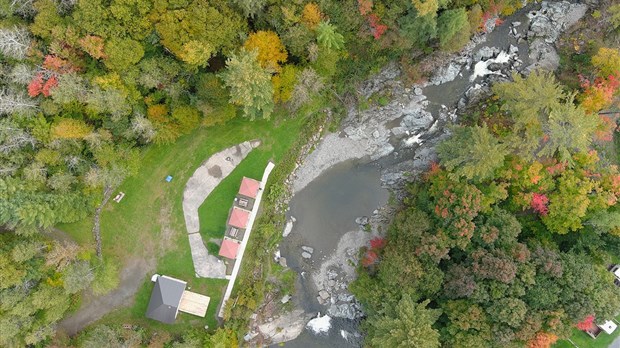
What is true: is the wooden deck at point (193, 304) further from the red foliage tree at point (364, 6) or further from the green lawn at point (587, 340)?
the green lawn at point (587, 340)

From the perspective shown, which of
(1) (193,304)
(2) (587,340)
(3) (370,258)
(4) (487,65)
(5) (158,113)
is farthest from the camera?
(4) (487,65)

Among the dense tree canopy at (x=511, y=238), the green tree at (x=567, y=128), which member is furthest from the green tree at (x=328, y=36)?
the green tree at (x=567, y=128)

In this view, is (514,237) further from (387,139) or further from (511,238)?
(387,139)

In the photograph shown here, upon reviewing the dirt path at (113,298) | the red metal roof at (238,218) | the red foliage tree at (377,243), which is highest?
the red foliage tree at (377,243)

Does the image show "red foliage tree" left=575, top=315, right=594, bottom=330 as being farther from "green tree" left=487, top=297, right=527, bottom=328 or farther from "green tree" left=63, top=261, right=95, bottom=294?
"green tree" left=63, top=261, right=95, bottom=294

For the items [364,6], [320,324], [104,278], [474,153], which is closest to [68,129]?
[104,278]

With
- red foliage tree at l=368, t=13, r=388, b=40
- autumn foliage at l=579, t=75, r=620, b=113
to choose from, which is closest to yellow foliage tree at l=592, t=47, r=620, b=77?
autumn foliage at l=579, t=75, r=620, b=113
